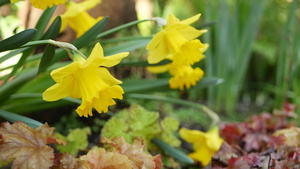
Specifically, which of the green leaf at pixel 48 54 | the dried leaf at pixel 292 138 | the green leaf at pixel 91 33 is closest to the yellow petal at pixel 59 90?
the green leaf at pixel 48 54

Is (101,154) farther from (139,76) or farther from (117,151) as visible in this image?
(139,76)

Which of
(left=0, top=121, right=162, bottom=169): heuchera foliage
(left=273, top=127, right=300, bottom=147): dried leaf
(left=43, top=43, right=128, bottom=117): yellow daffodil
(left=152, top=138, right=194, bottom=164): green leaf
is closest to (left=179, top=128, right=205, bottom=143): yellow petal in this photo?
(left=152, top=138, right=194, bottom=164): green leaf

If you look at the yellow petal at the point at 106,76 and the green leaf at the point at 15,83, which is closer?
the yellow petal at the point at 106,76

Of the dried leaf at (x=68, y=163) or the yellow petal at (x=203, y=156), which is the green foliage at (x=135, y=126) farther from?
the dried leaf at (x=68, y=163)

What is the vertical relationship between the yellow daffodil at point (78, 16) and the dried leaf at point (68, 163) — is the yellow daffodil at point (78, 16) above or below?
above

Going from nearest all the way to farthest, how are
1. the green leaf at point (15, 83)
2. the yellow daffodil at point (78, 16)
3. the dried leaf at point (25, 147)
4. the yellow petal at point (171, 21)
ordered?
the dried leaf at point (25, 147) < the yellow petal at point (171, 21) < the green leaf at point (15, 83) < the yellow daffodil at point (78, 16)

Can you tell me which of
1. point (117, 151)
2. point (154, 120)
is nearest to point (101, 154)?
point (117, 151)

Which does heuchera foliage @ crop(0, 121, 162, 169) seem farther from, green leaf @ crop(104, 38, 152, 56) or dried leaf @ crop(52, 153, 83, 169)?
green leaf @ crop(104, 38, 152, 56)
